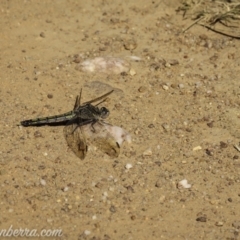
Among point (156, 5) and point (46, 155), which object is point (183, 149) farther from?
point (156, 5)

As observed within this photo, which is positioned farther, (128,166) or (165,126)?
(165,126)

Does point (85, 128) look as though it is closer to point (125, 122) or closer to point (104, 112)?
point (104, 112)

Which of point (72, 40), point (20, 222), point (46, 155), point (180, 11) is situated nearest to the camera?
point (20, 222)

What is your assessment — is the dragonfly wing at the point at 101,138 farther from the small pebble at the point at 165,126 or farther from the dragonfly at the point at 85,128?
the small pebble at the point at 165,126

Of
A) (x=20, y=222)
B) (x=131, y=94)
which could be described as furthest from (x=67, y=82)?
(x=20, y=222)

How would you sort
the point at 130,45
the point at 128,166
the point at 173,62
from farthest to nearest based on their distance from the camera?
the point at 130,45
the point at 173,62
the point at 128,166

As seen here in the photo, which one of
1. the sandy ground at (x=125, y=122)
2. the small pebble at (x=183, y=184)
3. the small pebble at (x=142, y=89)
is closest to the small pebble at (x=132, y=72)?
the sandy ground at (x=125, y=122)

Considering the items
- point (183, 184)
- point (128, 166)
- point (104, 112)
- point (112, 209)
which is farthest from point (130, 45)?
point (112, 209)
